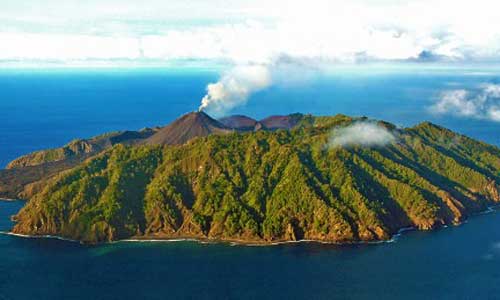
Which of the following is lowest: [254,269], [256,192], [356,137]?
[254,269]

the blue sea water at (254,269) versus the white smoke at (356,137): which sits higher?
the white smoke at (356,137)

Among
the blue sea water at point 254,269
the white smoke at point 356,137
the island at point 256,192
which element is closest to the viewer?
the blue sea water at point 254,269

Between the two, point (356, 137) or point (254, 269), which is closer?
point (254, 269)

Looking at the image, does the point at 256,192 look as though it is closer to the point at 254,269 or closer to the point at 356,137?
the point at 254,269

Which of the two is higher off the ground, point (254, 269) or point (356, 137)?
point (356, 137)

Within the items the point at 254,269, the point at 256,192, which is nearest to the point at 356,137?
the point at 256,192

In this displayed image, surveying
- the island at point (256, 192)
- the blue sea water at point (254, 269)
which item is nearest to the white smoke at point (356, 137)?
the island at point (256, 192)

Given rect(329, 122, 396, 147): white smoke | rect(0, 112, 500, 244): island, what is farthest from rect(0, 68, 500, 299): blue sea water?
rect(329, 122, 396, 147): white smoke

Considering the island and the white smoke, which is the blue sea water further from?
the white smoke

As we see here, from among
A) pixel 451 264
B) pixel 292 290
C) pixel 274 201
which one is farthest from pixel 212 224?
pixel 451 264

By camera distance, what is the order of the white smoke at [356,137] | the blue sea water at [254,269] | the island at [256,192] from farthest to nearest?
the white smoke at [356,137] < the island at [256,192] < the blue sea water at [254,269]

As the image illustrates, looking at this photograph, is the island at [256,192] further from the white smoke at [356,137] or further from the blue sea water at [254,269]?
the blue sea water at [254,269]
